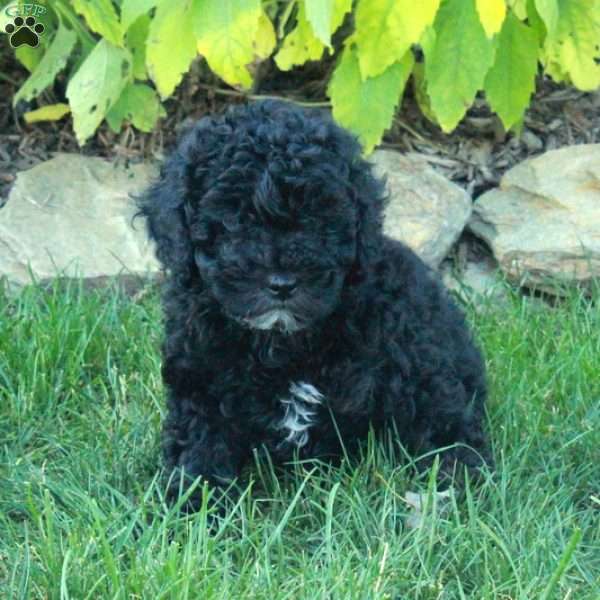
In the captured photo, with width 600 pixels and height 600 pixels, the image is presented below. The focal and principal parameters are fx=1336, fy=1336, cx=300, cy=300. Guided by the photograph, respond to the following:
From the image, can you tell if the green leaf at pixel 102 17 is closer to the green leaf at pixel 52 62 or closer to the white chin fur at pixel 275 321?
the green leaf at pixel 52 62

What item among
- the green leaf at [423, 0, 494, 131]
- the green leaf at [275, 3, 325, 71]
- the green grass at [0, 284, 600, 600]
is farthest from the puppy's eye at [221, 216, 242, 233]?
the green leaf at [275, 3, 325, 71]

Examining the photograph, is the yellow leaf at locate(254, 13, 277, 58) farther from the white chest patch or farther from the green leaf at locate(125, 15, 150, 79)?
the white chest patch

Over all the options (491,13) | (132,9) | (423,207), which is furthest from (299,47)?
(491,13)

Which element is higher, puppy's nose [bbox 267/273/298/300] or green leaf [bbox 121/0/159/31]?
green leaf [bbox 121/0/159/31]

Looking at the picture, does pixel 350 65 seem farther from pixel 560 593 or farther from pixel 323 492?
pixel 560 593

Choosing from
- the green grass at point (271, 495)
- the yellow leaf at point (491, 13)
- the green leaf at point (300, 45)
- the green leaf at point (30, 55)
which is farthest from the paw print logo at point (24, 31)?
the yellow leaf at point (491, 13)

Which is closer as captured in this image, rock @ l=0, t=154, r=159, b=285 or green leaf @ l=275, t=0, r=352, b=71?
green leaf @ l=275, t=0, r=352, b=71

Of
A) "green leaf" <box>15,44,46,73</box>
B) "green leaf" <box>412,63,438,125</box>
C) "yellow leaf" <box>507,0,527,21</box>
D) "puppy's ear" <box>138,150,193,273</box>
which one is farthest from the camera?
"green leaf" <box>412,63,438,125</box>

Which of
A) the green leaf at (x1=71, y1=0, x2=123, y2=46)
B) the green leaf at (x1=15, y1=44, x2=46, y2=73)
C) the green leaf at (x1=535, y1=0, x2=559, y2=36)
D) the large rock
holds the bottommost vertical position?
the large rock
